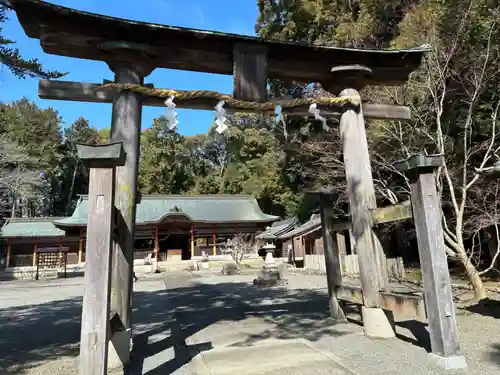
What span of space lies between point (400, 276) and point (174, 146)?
2827 cm

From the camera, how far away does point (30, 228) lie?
79.5 ft

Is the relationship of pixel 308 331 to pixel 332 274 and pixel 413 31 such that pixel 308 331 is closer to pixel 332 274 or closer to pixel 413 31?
pixel 332 274

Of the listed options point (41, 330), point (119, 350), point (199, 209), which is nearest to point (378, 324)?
point (119, 350)

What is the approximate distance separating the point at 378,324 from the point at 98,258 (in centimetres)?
290

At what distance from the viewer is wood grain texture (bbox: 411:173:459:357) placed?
299cm

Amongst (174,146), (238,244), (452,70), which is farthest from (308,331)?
(174,146)

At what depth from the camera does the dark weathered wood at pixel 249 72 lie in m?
4.18

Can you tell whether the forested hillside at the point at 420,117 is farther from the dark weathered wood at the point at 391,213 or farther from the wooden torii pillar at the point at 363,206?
the dark weathered wood at the point at 391,213

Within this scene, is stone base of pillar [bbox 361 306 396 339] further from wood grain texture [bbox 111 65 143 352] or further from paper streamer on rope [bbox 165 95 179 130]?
paper streamer on rope [bbox 165 95 179 130]

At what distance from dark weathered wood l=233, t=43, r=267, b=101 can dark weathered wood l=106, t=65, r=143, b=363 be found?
1108 millimetres

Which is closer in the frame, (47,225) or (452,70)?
(452,70)

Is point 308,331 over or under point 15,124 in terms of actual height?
under

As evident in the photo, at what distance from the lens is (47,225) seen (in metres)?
25.0

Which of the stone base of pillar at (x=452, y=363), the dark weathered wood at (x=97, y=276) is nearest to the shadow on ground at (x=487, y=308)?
the stone base of pillar at (x=452, y=363)
